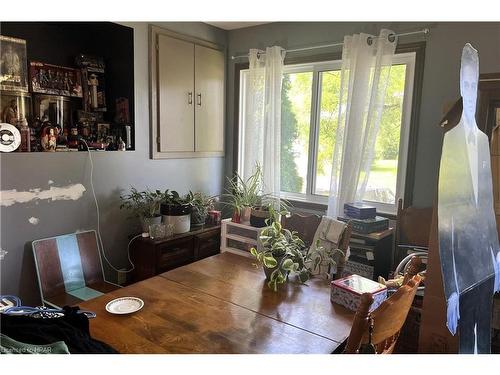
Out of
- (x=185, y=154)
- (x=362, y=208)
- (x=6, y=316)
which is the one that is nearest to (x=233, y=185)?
(x=185, y=154)

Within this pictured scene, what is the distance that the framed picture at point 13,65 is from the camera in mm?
2273

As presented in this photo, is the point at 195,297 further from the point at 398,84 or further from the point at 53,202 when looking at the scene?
the point at 398,84

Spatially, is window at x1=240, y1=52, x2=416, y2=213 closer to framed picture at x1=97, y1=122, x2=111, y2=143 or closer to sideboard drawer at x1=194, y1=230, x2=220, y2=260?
sideboard drawer at x1=194, y1=230, x2=220, y2=260

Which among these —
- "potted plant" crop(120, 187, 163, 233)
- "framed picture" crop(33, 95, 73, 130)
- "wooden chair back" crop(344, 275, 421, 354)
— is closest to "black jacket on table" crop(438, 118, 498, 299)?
"wooden chair back" crop(344, 275, 421, 354)

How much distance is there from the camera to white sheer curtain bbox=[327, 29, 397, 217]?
255 centimetres

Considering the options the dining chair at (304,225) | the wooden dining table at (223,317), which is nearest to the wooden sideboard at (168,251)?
the dining chair at (304,225)

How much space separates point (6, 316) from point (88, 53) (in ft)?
7.45

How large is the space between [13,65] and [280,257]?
2.04 metres

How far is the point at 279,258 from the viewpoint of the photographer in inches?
66.7

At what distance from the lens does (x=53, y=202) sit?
2387 mm

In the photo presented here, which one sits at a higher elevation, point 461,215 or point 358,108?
point 358,108

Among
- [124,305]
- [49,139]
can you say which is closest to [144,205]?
[49,139]

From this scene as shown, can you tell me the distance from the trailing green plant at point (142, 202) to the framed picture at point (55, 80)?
841 mm

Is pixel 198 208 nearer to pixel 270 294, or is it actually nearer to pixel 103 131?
pixel 103 131
